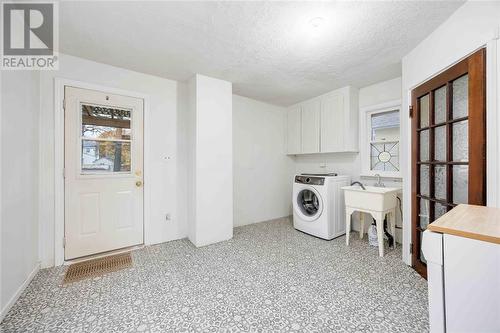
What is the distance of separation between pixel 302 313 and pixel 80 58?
3305mm

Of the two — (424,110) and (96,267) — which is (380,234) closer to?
(424,110)

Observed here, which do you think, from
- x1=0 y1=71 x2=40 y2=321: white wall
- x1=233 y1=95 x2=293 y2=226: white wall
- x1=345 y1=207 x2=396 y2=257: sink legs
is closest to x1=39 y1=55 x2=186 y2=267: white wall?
x1=0 y1=71 x2=40 y2=321: white wall

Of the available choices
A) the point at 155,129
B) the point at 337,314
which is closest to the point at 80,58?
the point at 155,129

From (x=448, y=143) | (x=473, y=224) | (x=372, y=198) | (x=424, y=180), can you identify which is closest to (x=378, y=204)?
(x=372, y=198)

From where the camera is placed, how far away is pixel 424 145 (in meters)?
1.99

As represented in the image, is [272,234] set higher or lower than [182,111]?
lower

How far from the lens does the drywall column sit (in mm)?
2676

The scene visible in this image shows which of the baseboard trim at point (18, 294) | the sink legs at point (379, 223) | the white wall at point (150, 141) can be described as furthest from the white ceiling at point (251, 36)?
the baseboard trim at point (18, 294)

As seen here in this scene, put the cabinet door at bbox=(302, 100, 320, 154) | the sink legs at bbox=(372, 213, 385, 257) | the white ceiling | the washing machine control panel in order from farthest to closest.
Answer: the cabinet door at bbox=(302, 100, 320, 154)
the washing machine control panel
the sink legs at bbox=(372, 213, 385, 257)
the white ceiling

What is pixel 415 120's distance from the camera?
206cm

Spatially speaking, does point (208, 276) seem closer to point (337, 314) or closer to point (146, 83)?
point (337, 314)

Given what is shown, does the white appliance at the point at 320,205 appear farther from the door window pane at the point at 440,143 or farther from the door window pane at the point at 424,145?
the door window pane at the point at 440,143

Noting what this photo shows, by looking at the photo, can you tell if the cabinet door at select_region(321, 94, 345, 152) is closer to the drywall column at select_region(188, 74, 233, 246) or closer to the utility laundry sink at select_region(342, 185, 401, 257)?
the utility laundry sink at select_region(342, 185, 401, 257)

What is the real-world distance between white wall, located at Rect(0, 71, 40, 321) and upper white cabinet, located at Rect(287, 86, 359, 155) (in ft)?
11.7
